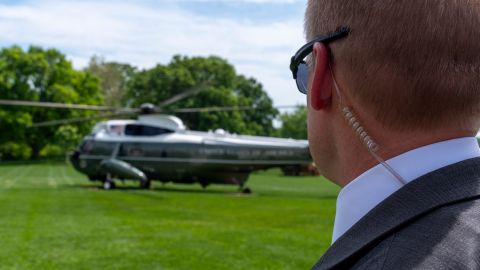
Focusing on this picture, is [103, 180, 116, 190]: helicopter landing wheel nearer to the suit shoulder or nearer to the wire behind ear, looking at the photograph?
the wire behind ear

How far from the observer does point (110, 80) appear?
87500 mm

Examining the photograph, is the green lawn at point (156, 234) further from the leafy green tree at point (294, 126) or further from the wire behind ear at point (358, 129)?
the leafy green tree at point (294, 126)

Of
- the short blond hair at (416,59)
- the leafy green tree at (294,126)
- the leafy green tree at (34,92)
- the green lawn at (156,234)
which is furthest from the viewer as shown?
the leafy green tree at (294,126)

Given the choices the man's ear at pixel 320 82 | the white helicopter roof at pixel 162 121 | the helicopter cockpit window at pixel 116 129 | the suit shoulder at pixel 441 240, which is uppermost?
the man's ear at pixel 320 82

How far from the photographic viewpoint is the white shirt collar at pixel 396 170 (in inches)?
39.6

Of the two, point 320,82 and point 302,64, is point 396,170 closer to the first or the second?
point 320,82

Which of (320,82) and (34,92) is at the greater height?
(320,82)

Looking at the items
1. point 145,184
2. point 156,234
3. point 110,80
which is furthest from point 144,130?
point 110,80

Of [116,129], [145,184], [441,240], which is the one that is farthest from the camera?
[116,129]

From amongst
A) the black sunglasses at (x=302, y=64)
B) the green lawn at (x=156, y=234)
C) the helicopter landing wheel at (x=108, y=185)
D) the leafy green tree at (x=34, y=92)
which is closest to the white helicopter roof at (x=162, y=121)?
the helicopter landing wheel at (x=108, y=185)

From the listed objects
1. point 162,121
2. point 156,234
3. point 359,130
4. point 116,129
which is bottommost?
point 156,234

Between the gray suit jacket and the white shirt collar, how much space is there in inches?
1.1

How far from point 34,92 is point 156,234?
57.3 meters

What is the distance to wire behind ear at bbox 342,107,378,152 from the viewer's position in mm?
1095
